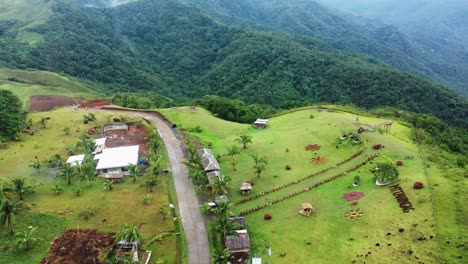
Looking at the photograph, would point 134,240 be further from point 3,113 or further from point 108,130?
point 3,113

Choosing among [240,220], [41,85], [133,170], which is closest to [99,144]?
[133,170]

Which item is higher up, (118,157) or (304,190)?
(118,157)

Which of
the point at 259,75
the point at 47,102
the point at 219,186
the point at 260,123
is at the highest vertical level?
the point at 47,102

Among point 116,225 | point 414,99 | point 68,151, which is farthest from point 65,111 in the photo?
point 414,99

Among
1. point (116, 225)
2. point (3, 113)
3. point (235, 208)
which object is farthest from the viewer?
point (3, 113)

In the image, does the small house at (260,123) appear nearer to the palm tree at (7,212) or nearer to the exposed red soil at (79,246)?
the exposed red soil at (79,246)

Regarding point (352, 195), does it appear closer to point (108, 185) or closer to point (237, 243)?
point (237, 243)

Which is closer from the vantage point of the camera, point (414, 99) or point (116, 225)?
point (116, 225)

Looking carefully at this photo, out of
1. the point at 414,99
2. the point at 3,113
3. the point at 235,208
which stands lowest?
the point at 414,99
